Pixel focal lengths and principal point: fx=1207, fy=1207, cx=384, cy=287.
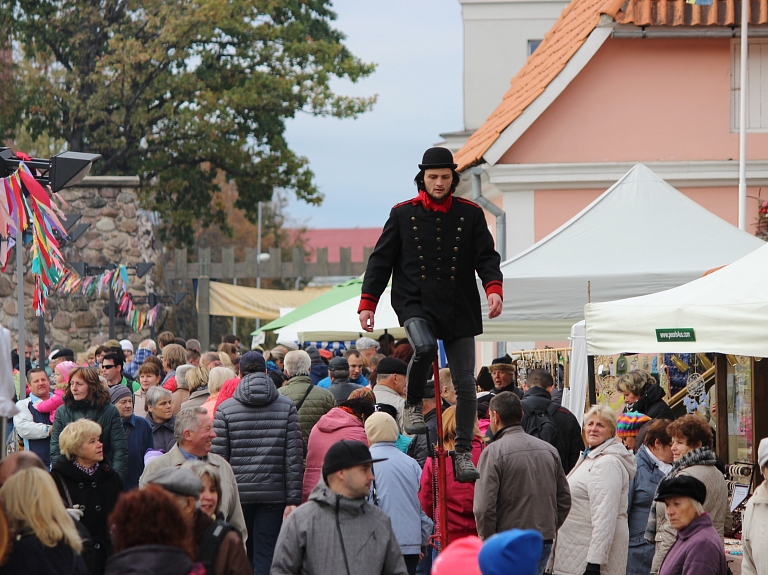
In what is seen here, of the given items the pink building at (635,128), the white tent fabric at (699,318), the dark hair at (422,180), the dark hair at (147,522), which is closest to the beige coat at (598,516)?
the white tent fabric at (699,318)

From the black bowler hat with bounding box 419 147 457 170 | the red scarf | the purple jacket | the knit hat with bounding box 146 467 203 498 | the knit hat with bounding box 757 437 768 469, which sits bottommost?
the purple jacket

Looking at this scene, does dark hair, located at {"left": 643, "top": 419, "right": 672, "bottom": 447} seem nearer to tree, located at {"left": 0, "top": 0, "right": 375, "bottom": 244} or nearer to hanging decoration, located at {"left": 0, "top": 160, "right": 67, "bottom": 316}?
hanging decoration, located at {"left": 0, "top": 160, "right": 67, "bottom": 316}

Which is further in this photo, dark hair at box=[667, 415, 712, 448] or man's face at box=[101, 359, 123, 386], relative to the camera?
man's face at box=[101, 359, 123, 386]

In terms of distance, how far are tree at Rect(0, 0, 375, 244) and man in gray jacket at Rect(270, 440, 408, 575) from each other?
2692 cm

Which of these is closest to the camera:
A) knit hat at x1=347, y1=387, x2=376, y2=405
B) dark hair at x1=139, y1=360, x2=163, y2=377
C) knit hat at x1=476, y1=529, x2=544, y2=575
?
knit hat at x1=476, y1=529, x2=544, y2=575

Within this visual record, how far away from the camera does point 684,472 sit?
775 cm

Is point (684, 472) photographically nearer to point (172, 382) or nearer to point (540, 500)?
point (540, 500)

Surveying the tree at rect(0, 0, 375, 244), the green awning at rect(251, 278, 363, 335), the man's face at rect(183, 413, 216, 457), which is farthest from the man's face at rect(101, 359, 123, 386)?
the tree at rect(0, 0, 375, 244)

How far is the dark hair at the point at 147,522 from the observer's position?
4.47 metres

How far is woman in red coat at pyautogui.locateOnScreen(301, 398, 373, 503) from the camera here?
8.77 m

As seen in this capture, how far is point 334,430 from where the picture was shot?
28.8 ft

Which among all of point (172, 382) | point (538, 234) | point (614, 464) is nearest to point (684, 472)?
point (614, 464)

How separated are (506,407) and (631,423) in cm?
232

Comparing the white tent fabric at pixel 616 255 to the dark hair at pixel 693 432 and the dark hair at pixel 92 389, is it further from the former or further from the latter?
the dark hair at pixel 92 389
